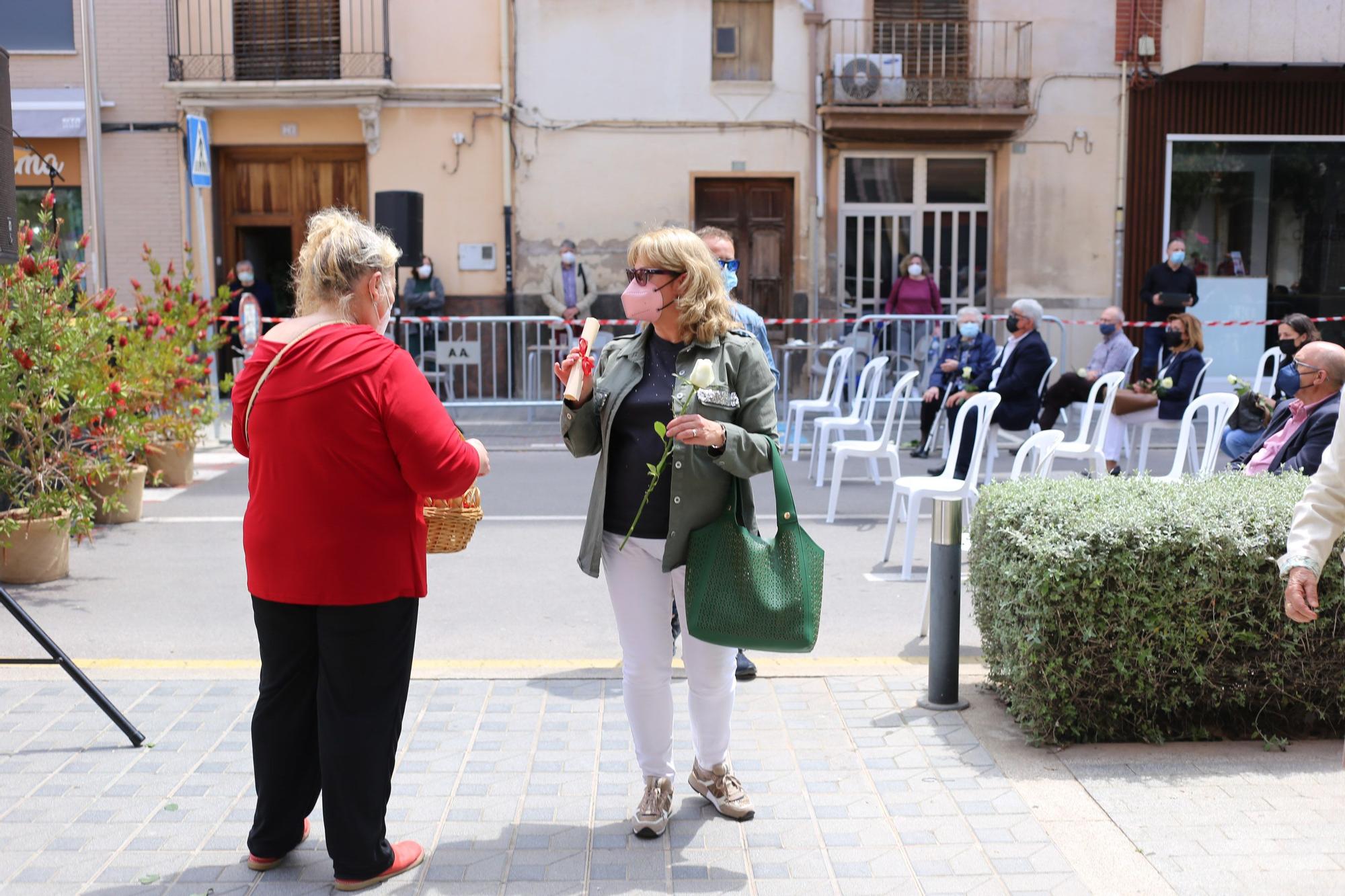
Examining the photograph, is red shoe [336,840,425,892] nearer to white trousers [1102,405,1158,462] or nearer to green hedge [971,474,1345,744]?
green hedge [971,474,1345,744]

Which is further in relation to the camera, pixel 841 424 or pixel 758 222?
pixel 758 222

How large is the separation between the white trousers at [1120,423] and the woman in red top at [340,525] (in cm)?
829

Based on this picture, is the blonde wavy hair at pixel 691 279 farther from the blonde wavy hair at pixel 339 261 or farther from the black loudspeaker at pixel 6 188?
the black loudspeaker at pixel 6 188

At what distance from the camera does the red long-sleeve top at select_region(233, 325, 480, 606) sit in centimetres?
343

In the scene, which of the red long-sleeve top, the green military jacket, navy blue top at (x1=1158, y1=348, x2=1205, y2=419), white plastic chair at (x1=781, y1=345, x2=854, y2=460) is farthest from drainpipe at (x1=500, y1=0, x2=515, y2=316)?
the red long-sleeve top

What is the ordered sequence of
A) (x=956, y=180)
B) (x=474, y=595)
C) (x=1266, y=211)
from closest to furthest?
(x=474, y=595), (x=956, y=180), (x=1266, y=211)

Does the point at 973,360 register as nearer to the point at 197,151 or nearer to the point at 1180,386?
the point at 1180,386

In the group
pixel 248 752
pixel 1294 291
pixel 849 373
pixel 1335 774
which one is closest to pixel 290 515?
pixel 248 752

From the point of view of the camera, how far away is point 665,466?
3988mm

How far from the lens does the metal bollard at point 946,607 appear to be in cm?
508

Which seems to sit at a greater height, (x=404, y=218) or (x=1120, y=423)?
(x=404, y=218)

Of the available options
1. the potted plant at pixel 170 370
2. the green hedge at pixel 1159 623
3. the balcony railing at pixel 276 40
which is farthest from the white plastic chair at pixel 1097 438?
the balcony railing at pixel 276 40

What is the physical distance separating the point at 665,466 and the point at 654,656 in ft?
1.91

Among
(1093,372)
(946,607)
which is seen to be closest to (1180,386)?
(1093,372)
